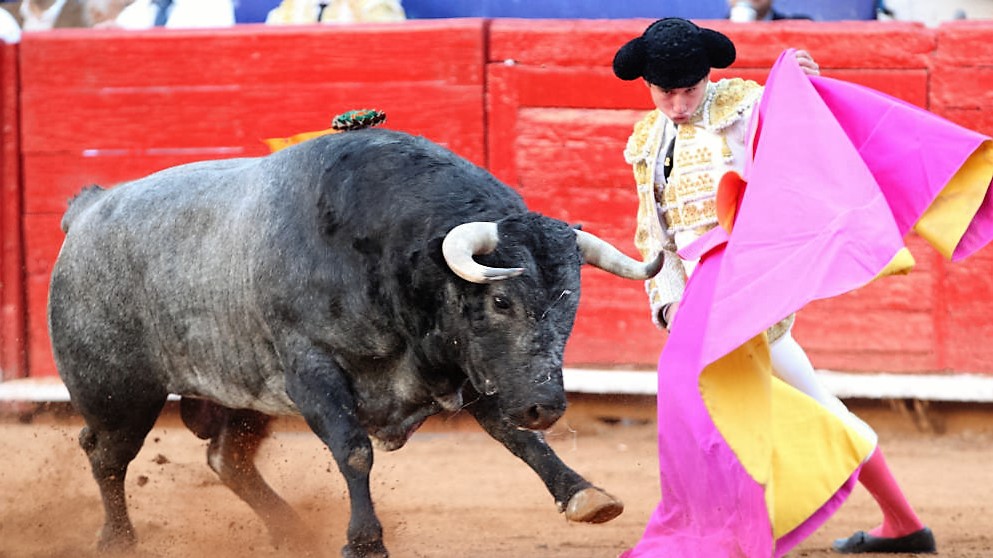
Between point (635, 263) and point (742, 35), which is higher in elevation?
point (635, 263)

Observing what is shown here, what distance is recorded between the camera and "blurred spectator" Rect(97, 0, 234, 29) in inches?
241

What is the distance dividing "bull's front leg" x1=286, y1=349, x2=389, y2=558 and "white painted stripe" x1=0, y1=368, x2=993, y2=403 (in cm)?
230

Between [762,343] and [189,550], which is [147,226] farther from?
[762,343]

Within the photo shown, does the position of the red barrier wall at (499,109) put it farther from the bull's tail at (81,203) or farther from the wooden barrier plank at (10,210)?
the bull's tail at (81,203)

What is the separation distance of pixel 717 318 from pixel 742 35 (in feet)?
9.76

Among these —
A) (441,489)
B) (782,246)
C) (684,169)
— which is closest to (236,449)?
(441,489)

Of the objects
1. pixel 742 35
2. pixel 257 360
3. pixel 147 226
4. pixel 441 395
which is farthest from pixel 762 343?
pixel 742 35

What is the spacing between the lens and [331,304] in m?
3.33

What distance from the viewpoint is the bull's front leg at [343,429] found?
3.16 metres

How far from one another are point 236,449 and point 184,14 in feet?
8.57

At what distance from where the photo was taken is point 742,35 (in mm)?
5664

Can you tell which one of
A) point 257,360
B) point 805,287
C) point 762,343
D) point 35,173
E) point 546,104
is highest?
point 805,287

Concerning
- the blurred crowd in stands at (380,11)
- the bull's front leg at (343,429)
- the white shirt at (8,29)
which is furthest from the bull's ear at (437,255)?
the white shirt at (8,29)

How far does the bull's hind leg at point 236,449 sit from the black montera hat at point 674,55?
5.55 ft
